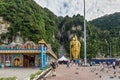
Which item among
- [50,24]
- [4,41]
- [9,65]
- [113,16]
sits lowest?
[9,65]

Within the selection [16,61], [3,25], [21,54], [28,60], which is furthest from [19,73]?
[3,25]

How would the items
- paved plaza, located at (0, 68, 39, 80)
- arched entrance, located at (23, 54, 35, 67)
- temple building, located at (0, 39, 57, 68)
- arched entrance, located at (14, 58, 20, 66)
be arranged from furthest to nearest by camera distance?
arched entrance, located at (23, 54, 35, 67), arched entrance, located at (14, 58, 20, 66), temple building, located at (0, 39, 57, 68), paved plaza, located at (0, 68, 39, 80)

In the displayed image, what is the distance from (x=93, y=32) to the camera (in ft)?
417

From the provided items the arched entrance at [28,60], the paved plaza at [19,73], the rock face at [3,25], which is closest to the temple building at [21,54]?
the arched entrance at [28,60]

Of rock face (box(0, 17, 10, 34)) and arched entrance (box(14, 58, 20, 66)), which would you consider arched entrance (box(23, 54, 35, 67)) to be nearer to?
arched entrance (box(14, 58, 20, 66))

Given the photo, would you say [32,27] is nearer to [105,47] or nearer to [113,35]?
[105,47]

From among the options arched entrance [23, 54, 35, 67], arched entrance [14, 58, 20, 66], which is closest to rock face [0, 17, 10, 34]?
arched entrance [23, 54, 35, 67]

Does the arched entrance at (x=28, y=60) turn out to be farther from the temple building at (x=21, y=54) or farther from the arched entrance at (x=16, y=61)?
the arched entrance at (x=16, y=61)

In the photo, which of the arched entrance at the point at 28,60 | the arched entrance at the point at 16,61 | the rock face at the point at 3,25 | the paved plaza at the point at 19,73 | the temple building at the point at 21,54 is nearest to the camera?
the paved plaza at the point at 19,73

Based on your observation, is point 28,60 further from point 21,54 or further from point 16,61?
point 21,54

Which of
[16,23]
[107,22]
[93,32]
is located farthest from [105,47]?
[16,23]

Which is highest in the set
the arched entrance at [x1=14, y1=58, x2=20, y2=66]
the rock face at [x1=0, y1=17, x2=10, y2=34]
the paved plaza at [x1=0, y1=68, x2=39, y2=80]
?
the rock face at [x1=0, y1=17, x2=10, y2=34]

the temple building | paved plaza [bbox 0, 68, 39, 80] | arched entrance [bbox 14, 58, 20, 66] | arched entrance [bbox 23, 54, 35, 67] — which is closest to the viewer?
paved plaza [bbox 0, 68, 39, 80]

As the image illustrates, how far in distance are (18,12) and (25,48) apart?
1830 inches
